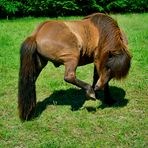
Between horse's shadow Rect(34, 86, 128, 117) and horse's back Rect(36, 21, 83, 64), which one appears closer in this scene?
horse's back Rect(36, 21, 83, 64)

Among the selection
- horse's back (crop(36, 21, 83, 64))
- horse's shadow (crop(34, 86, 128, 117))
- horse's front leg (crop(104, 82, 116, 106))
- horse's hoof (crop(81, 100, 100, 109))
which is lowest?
horse's shadow (crop(34, 86, 128, 117))

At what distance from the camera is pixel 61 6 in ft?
49.4

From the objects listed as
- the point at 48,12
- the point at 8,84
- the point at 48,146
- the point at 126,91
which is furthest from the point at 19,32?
the point at 48,146

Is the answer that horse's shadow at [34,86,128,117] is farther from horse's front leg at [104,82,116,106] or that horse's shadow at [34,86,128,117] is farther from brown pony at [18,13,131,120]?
brown pony at [18,13,131,120]

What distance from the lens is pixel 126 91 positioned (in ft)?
24.2

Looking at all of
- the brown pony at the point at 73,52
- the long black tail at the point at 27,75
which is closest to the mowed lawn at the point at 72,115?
the long black tail at the point at 27,75

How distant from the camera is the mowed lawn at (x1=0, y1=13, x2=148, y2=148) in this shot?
5461 mm

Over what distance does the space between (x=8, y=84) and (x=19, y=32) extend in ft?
15.5

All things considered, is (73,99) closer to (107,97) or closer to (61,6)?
(107,97)

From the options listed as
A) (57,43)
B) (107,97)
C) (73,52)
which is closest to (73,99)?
(107,97)

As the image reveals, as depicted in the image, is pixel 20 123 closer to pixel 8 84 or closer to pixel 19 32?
pixel 8 84

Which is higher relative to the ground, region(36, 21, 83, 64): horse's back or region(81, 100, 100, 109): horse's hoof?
Result: region(36, 21, 83, 64): horse's back

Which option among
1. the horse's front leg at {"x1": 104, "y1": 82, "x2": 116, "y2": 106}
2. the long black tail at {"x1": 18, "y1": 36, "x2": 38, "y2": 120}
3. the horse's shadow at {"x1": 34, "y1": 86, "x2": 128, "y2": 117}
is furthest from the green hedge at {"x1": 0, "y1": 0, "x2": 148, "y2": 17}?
the long black tail at {"x1": 18, "y1": 36, "x2": 38, "y2": 120}

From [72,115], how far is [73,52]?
1.02m
